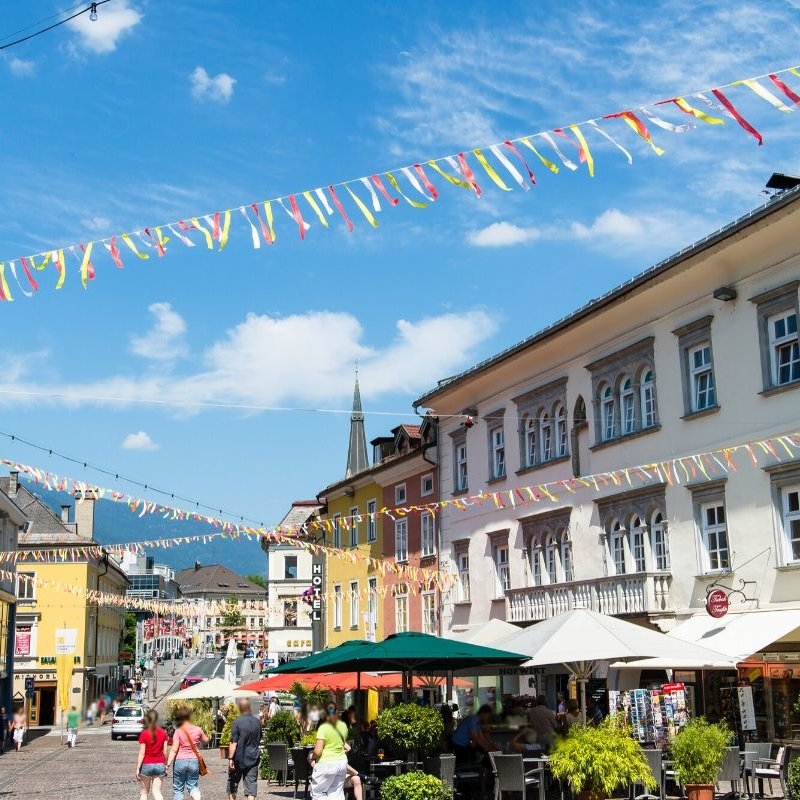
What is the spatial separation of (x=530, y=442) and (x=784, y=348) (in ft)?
33.2

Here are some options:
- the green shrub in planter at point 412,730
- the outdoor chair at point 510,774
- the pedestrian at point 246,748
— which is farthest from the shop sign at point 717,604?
the pedestrian at point 246,748

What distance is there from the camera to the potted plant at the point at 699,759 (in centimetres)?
1477

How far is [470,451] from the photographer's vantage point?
33469 mm

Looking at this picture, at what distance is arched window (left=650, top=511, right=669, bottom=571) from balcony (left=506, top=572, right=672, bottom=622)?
682 millimetres

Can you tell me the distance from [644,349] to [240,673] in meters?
79.8

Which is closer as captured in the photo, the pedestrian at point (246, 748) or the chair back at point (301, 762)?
the pedestrian at point (246, 748)

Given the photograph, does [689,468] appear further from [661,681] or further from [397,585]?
[397,585]

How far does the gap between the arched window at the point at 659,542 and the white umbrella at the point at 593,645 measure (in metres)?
7.11

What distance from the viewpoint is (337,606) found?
147ft

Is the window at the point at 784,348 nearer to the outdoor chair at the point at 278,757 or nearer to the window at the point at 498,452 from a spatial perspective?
the window at the point at 498,452

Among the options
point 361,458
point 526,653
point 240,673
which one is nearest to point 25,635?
point 361,458

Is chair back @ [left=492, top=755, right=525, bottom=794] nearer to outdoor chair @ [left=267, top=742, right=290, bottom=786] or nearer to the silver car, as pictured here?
outdoor chair @ [left=267, top=742, right=290, bottom=786]

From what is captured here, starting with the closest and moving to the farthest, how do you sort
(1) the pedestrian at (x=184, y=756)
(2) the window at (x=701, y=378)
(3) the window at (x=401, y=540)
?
(1) the pedestrian at (x=184, y=756) → (2) the window at (x=701, y=378) → (3) the window at (x=401, y=540)

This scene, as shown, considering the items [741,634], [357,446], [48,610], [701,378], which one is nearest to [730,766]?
[741,634]
